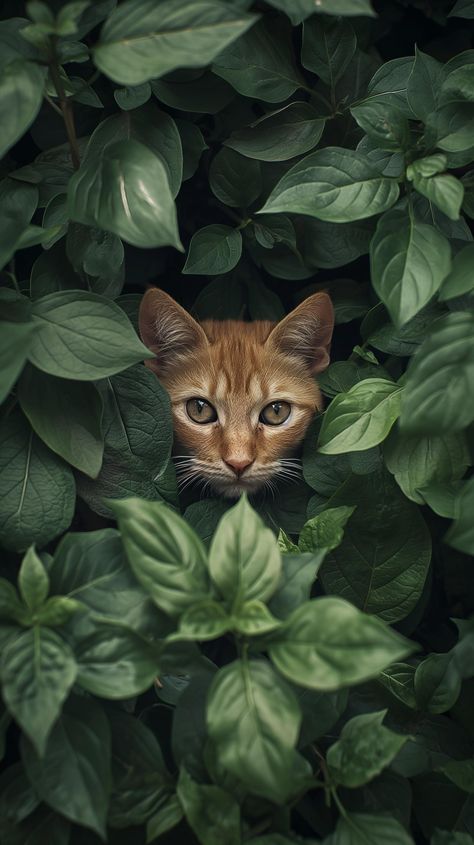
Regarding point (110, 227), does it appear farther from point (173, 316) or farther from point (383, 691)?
point (383, 691)

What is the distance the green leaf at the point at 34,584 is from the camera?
997 mm

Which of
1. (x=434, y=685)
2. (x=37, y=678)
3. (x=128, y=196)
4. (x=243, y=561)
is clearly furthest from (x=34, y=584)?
(x=434, y=685)

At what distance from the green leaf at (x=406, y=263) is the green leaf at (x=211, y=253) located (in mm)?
341

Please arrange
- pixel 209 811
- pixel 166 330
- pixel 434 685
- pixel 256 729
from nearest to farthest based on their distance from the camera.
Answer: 1. pixel 256 729
2. pixel 209 811
3. pixel 434 685
4. pixel 166 330

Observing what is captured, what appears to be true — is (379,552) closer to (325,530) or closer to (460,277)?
(325,530)

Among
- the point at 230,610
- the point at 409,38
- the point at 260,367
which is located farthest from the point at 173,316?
the point at 409,38

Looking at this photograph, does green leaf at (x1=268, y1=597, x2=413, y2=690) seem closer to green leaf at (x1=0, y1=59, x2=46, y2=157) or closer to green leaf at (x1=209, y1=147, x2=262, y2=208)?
green leaf at (x1=0, y1=59, x2=46, y2=157)

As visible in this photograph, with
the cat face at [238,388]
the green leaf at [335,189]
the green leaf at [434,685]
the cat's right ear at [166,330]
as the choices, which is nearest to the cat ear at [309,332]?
the cat face at [238,388]

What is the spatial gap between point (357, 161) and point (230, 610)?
2.12 feet

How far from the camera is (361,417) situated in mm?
1215

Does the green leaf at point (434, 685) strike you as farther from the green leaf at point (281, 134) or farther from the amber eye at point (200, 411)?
the green leaf at point (281, 134)

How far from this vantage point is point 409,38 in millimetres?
1675

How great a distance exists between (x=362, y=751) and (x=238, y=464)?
1.77 feet

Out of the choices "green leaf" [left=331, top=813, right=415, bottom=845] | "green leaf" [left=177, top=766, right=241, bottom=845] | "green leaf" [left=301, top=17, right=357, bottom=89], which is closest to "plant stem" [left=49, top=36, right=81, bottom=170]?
"green leaf" [left=301, top=17, right=357, bottom=89]
